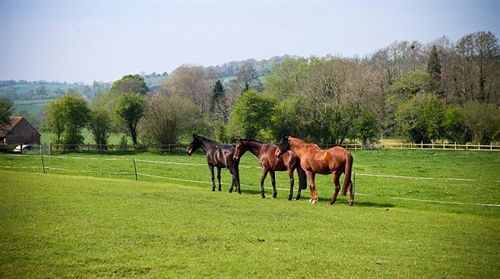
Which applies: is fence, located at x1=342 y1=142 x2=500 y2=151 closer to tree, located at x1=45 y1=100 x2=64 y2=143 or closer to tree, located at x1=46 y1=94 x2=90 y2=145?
tree, located at x1=46 y1=94 x2=90 y2=145

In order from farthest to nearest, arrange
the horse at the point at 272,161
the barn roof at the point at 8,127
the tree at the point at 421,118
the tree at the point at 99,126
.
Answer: the tree at the point at 421,118
the tree at the point at 99,126
the barn roof at the point at 8,127
the horse at the point at 272,161

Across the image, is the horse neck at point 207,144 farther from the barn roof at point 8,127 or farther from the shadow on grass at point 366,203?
the barn roof at point 8,127

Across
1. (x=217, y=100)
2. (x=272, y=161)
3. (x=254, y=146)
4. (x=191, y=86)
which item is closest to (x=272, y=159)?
(x=272, y=161)

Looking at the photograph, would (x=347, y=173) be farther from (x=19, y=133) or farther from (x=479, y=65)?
(x=19, y=133)

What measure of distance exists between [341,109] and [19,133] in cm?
4233

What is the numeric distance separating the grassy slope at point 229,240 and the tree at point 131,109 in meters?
47.8

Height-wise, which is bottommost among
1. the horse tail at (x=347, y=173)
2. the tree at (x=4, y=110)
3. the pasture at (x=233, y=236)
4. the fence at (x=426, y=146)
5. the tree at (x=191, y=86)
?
the fence at (x=426, y=146)

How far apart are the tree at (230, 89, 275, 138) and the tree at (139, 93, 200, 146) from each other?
620cm

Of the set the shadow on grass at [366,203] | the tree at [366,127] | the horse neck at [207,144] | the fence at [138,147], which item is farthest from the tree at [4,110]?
the shadow on grass at [366,203]

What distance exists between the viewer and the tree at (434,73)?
66875mm

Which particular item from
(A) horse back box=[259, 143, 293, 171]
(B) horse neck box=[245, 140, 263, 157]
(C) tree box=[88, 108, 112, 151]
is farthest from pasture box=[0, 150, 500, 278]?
(C) tree box=[88, 108, 112, 151]

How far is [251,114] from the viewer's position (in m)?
61.2

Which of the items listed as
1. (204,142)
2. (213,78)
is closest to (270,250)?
(204,142)

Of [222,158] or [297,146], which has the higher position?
[297,146]
